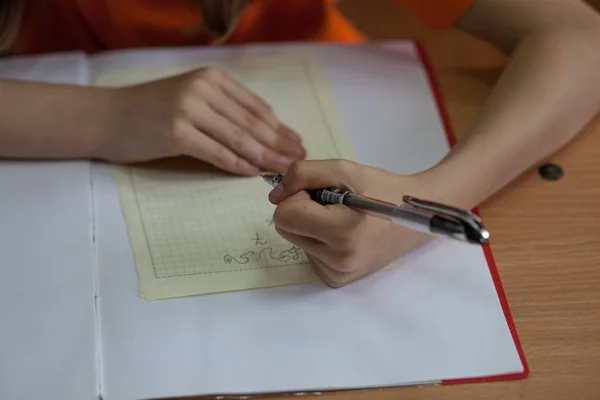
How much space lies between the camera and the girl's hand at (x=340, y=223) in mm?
Result: 564

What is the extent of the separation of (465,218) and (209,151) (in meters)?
0.32

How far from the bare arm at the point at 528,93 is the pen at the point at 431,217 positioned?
16 cm

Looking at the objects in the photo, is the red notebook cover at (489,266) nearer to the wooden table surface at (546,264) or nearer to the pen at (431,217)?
the wooden table surface at (546,264)

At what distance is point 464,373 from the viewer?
57 cm

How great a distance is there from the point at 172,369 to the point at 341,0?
71 centimetres

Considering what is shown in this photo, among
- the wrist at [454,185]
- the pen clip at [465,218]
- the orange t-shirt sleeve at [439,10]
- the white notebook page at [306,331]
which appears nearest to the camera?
the pen clip at [465,218]

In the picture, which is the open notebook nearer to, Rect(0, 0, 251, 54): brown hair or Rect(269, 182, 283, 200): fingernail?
Rect(269, 182, 283, 200): fingernail

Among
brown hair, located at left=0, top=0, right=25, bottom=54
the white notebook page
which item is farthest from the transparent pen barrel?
brown hair, located at left=0, top=0, right=25, bottom=54

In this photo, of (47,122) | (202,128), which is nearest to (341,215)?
(202,128)

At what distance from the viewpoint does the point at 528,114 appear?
73 cm

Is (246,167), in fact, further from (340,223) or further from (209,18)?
(209,18)

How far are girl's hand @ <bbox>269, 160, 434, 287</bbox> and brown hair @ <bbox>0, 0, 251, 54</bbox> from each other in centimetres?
36

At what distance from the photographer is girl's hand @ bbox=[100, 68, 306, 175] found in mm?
710

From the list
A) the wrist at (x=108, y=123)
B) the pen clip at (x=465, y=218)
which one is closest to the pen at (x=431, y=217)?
the pen clip at (x=465, y=218)
